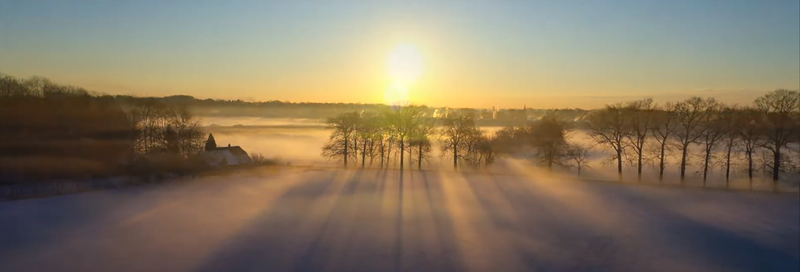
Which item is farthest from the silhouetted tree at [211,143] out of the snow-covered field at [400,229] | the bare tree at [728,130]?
the bare tree at [728,130]

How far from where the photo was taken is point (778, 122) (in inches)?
779

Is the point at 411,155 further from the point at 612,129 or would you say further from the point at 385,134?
the point at 612,129

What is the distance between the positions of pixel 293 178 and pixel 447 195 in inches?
325

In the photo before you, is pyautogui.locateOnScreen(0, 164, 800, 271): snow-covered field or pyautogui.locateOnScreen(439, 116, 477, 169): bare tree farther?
pyautogui.locateOnScreen(439, 116, 477, 169): bare tree

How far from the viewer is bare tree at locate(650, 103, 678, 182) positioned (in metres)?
23.2

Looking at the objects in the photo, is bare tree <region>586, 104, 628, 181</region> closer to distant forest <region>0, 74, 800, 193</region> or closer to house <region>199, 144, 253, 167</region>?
distant forest <region>0, 74, 800, 193</region>

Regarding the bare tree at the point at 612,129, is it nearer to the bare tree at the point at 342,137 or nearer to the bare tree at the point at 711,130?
the bare tree at the point at 711,130

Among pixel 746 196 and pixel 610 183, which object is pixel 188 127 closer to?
pixel 610 183

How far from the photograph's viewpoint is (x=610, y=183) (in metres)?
22.8

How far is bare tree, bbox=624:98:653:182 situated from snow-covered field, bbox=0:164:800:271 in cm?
278

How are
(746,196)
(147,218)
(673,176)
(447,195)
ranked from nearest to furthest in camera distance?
1. (147,218)
2. (746,196)
3. (447,195)
4. (673,176)

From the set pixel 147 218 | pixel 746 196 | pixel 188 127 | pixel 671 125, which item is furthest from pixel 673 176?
pixel 188 127

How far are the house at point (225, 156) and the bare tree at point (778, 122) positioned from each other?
26189 mm

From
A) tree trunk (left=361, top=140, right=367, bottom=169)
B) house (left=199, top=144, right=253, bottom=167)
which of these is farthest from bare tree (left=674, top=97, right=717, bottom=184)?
house (left=199, top=144, right=253, bottom=167)
